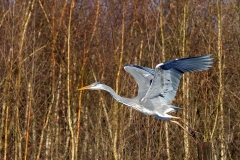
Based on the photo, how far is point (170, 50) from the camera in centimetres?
1228

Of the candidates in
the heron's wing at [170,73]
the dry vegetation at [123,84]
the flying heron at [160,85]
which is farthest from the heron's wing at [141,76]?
the dry vegetation at [123,84]

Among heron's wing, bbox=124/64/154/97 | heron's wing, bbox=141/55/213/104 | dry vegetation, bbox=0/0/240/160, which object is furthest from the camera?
dry vegetation, bbox=0/0/240/160

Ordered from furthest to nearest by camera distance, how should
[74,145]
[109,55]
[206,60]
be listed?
[109,55] → [74,145] → [206,60]

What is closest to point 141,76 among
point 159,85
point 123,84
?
point 159,85

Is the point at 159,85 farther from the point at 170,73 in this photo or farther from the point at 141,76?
the point at 141,76

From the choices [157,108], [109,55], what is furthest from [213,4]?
[157,108]

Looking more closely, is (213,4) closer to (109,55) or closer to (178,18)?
(178,18)

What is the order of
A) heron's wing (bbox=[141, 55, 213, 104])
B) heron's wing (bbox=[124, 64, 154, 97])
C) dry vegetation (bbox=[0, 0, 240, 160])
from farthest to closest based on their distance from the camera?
dry vegetation (bbox=[0, 0, 240, 160])
heron's wing (bbox=[124, 64, 154, 97])
heron's wing (bbox=[141, 55, 213, 104])

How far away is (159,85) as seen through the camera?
808 centimetres

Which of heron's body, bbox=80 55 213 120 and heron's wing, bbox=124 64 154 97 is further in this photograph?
heron's wing, bbox=124 64 154 97

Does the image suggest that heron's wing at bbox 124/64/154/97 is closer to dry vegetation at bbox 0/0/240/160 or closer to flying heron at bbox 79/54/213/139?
flying heron at bbox 79/54/213/139

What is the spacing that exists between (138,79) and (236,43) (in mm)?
4523

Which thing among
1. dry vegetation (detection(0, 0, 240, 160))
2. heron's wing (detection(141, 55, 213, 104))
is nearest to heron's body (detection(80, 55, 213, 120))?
heron's wing (detection(141, 55, 213, 104))

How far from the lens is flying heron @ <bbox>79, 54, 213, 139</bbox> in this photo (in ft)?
25.1
